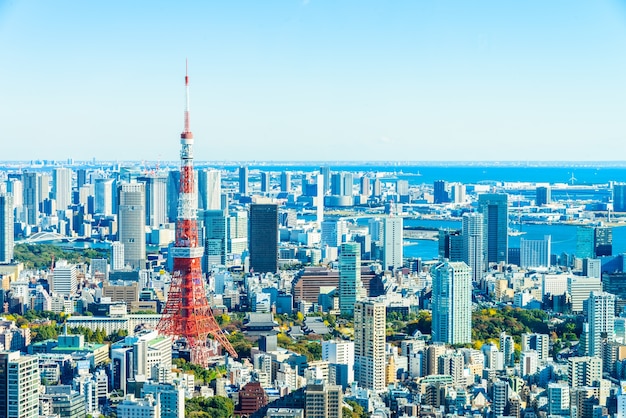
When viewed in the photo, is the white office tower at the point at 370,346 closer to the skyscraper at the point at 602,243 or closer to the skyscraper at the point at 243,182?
the skyscraper at the point at 602,243

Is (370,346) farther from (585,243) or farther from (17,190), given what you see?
(17,190)

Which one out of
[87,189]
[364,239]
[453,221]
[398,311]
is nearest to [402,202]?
[453,221]

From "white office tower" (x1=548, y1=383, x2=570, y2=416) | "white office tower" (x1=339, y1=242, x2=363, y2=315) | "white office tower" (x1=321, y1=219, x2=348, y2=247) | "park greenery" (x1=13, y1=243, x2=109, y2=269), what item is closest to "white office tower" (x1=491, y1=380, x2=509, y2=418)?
"white office tower" (x1=548, y1=383, x2=570, y2=416)

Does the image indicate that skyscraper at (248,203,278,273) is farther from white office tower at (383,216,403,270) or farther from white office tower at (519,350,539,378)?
white office tower at (519,350,539,378)

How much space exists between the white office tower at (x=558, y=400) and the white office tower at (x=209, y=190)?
15.0 meters

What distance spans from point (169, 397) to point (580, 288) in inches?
243

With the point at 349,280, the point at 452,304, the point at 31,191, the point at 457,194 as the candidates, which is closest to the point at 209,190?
the point at 31,191

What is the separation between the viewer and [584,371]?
25.7 feet

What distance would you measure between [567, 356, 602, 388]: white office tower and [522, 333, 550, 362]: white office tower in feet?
3.57

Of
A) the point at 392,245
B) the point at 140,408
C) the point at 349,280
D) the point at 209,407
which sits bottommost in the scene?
the point at 209,407

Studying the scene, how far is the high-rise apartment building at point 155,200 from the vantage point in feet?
70.6

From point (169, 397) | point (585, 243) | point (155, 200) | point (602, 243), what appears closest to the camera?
point (169, 397)

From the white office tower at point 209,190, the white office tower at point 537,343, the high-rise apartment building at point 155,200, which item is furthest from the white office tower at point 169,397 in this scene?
the white office tower at point 209,190

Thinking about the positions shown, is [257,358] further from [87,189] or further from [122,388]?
[87,189]
